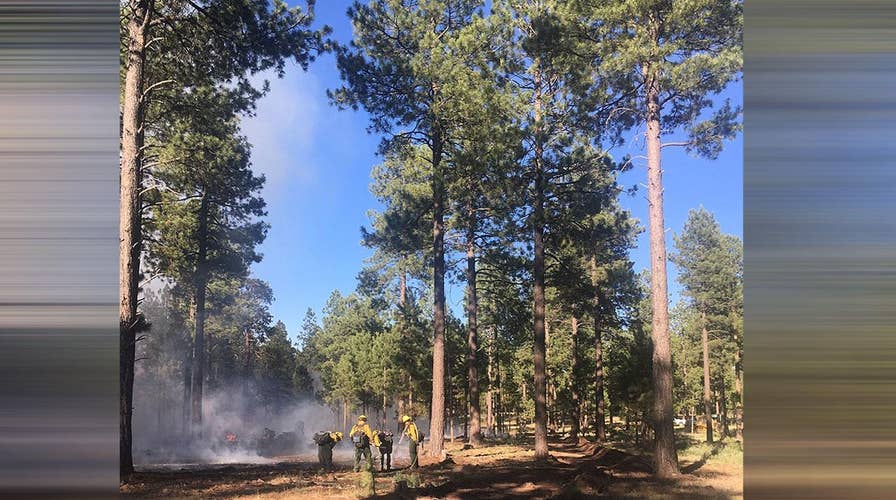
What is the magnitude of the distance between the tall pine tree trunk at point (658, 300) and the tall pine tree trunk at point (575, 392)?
1829mm

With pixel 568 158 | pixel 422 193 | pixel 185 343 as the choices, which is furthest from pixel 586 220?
pixel 185 343

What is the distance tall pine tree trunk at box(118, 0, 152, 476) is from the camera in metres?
4.65

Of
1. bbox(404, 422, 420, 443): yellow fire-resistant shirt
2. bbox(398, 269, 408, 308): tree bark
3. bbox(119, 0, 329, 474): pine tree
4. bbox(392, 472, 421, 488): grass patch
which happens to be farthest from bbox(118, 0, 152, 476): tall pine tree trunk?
bbox(398, 269, 408, 308): tree bark

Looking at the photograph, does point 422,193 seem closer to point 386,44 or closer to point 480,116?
point 480,116

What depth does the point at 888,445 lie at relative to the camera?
3104 millimetres

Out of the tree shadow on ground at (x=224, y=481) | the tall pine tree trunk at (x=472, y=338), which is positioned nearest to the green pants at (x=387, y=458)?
the tree shadow on ground at (x=224, y=481)

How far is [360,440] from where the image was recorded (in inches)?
205

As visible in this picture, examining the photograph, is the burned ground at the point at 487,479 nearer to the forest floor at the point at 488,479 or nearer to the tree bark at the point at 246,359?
the forest floor at the point at 488,479

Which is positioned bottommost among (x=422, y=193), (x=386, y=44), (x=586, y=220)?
(x=586, y=220)

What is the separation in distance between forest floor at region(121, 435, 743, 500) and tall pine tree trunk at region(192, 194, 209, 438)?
115 cm

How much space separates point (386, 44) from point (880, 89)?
16.8 ft

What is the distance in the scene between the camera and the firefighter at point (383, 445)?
5.29 m

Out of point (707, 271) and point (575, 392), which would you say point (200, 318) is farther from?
point (707, 271)

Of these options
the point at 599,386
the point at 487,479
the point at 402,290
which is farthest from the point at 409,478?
the point at 599,386
